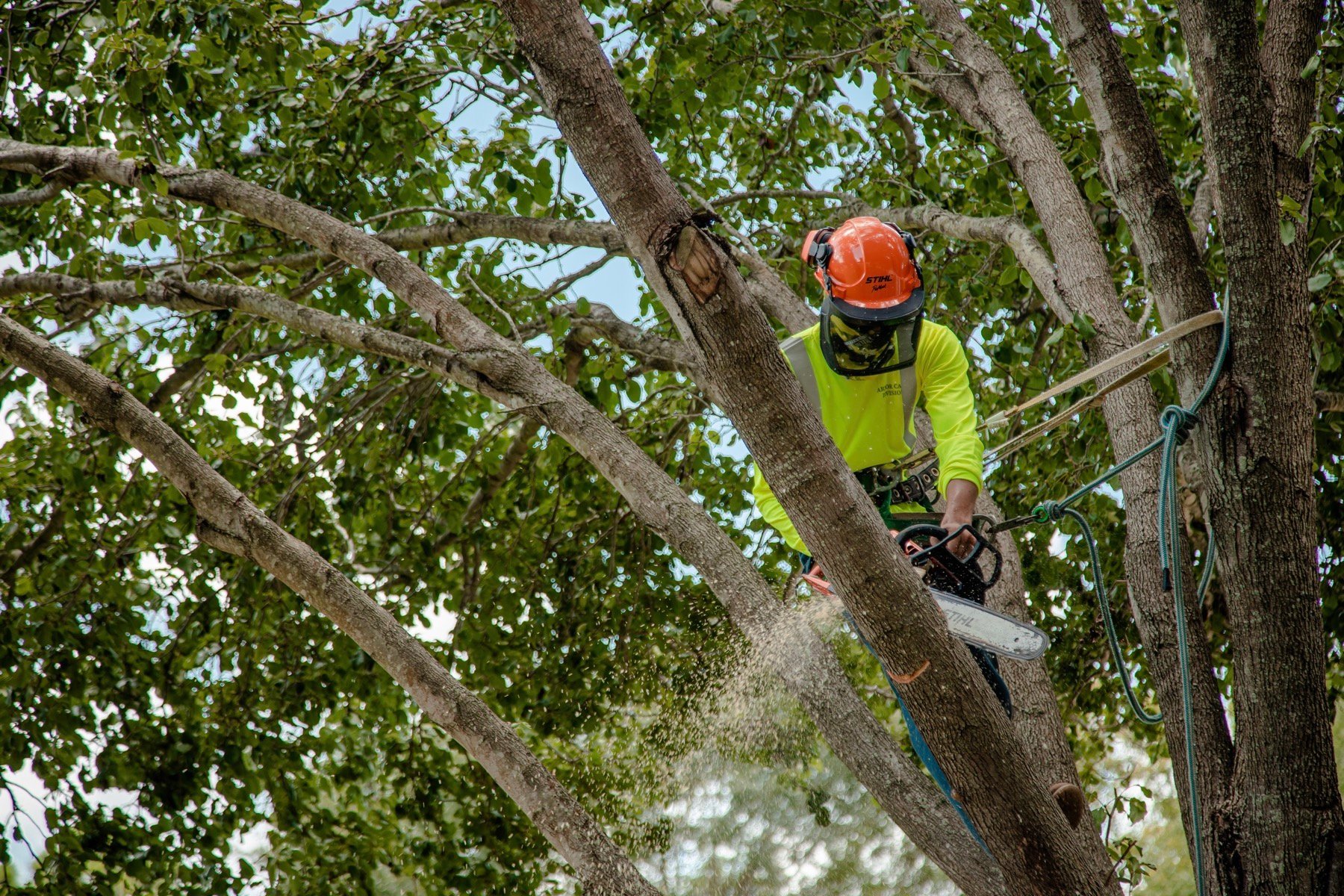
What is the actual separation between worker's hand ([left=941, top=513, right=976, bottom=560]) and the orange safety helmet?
0.60 m

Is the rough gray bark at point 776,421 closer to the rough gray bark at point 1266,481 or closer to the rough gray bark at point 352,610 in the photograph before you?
the rough gray bark at point 1266,481

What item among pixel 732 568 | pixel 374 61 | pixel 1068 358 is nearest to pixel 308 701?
pixel 374 61

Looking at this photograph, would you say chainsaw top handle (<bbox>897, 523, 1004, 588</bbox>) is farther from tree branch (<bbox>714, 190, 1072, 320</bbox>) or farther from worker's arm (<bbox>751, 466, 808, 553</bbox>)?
tree branch (<bbox>714, 190, 1072, 320</bbox>)

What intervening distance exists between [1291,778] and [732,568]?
1542 millimetres

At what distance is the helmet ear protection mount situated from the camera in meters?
3.14

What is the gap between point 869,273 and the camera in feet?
10.4

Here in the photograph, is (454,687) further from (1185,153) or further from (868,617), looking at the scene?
(1185,153)

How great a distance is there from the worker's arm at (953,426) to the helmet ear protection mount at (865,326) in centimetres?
10

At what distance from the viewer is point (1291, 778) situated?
234 cm

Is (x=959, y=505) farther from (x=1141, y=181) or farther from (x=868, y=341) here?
(x=1141, y=181)

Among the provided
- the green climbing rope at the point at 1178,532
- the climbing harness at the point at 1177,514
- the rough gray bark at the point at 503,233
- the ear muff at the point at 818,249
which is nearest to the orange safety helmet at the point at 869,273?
the ear muff at the point at 818,249

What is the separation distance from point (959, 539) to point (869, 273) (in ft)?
2.61

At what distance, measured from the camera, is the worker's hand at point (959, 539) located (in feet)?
10.2

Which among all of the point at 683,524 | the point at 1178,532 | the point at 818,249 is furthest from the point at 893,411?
the point at 1178,532
